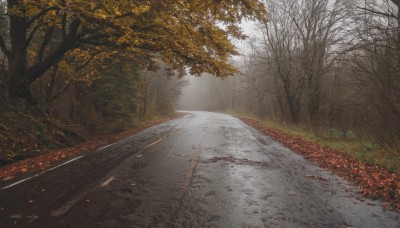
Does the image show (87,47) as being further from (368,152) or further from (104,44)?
(368,152)

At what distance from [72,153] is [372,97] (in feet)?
39.5

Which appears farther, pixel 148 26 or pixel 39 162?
pixel 148 26

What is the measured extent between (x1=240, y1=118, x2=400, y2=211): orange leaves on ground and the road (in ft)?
1.15

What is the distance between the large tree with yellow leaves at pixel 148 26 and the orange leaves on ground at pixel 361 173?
482cm

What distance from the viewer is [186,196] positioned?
6.04 meters

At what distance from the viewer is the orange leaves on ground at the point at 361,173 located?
6.30 metres

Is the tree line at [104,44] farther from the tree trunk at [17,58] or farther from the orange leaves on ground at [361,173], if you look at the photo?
the orange leaves on ground at [361,173]

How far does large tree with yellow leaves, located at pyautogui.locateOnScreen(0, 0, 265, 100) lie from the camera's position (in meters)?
9.38

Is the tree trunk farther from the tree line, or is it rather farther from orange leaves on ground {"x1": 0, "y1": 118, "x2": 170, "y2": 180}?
orange leaves on ground {"x1": 0, "y1": 118, "x2": 170, "y2": 180}

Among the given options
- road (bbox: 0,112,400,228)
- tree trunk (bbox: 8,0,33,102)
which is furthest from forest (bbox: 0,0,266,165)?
road (bbox: 0,112,400,228)

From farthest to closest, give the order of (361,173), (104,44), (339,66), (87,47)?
(339,66) < (87,47) < (104,44) < (361,173)

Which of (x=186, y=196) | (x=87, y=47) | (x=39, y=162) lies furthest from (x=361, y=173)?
(x=87, y=47)

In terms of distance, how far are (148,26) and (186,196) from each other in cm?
738

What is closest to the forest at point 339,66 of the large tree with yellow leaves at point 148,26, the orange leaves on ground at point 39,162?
the large tree with yellow leaves at point 148,26
